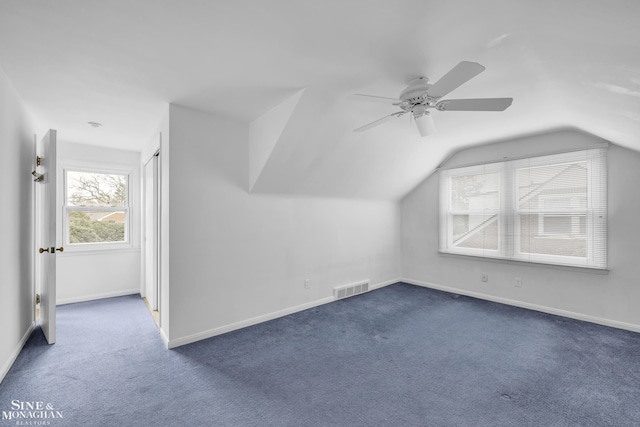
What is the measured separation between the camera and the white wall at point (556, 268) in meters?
3.09

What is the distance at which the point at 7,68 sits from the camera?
1.98 metres

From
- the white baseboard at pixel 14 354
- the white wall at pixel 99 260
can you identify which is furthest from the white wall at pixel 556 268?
the white baseboard at pixel 14 354

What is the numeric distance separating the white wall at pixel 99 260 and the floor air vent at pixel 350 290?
10.2 ft

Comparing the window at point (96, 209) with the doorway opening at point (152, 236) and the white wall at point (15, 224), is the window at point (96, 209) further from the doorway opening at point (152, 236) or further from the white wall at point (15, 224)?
the white wall at point (15, 224)

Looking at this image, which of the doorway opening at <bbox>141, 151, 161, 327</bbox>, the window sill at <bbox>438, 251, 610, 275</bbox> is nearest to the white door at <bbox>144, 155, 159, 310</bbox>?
the doorway opening at <bbox>141, 151, 161, 327</bbox>

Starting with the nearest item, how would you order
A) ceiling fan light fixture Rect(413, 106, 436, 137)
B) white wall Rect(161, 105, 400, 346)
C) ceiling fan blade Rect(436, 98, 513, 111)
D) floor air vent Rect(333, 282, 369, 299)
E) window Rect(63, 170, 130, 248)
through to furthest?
ceiling fan blade Rect(436, 98, 513, 111) → ceiling fan light fixture Rect(413, 106, 436, 137) → white wall Rect(161, 105, 400, 346) → window Rect(63, 170, 130, 248) → floor air vent Rect(333, 282, 369, 299)

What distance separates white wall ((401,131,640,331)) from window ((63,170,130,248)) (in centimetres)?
478

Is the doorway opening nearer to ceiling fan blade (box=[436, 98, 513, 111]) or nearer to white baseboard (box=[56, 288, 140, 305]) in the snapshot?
white baseboard (box=[56, 288, 140, 305])

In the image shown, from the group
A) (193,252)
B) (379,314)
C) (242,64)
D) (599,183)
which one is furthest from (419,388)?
(599,183)

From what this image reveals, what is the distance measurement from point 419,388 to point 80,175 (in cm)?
489

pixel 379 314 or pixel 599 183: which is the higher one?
pixel 599 183

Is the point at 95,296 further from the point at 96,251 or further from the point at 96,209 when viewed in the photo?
the point at 96,209

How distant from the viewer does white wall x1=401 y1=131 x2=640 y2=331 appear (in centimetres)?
309

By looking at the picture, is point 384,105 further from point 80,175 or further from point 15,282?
point 80,175
